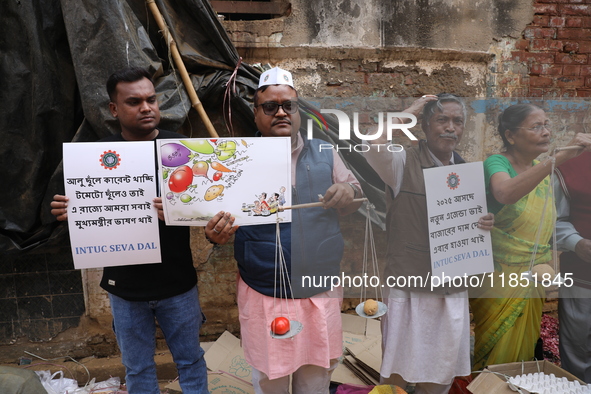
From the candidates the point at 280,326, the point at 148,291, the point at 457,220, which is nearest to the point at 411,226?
the point at 457,220

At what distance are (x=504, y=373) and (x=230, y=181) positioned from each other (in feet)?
5.68

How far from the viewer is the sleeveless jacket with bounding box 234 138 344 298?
6.49 feet

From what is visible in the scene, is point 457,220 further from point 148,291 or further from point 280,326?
point 148,291

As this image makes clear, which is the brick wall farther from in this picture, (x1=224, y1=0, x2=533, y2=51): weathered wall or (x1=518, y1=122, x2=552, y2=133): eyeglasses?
(x1=518, y1=122, x2=552, y2=133): eyeglasses

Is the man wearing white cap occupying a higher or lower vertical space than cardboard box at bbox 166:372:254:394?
higher

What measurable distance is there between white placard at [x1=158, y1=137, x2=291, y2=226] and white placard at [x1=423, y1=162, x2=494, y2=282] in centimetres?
69

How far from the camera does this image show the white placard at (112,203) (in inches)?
76.4

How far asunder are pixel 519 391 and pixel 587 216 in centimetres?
93

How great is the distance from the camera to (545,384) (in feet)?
7.20

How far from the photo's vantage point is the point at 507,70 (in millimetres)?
3381

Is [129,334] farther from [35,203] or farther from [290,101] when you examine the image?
[290,101]

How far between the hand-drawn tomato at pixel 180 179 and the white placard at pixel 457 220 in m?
1.07

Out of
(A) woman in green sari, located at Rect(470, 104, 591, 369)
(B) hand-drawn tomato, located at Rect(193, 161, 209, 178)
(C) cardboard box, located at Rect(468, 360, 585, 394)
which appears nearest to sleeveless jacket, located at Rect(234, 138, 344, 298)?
(B) hand-drawn tomato, located at Rect(193, 161, 209, 178)

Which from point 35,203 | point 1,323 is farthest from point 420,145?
point 1,323
